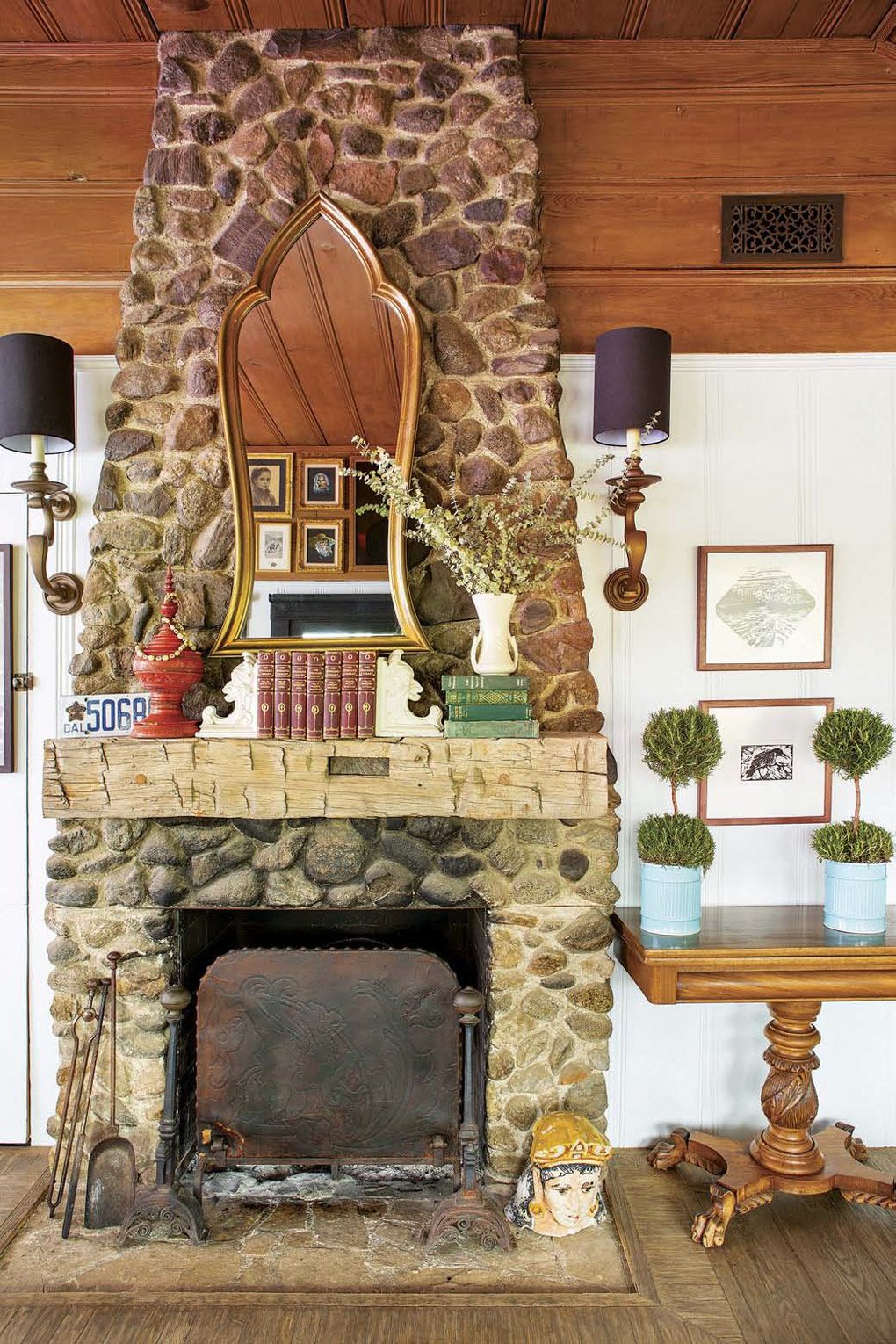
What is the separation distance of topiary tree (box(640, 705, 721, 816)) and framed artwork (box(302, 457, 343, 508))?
1.17m

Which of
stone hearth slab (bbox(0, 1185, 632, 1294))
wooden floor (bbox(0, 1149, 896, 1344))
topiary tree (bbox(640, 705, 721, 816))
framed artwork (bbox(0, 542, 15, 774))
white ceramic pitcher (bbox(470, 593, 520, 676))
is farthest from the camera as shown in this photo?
framed artwork (bbox(0, 542, 15, 774))

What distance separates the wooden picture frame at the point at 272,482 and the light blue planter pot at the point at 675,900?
1.54 metres

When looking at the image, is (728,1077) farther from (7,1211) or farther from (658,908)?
(7,1211)

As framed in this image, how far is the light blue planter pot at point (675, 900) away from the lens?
2.43 meters

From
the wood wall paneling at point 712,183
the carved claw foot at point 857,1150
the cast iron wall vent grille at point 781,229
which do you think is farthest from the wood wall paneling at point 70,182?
the carved claw foot at point 857,1150

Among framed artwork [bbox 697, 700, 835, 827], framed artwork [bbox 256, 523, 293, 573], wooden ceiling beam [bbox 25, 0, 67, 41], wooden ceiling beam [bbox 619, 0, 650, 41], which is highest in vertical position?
wooden ceiling beam [bbox 619, 0, 650, 41]

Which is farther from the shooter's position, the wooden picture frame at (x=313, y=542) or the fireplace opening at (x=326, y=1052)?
the wooden picture frame at (x=313, y=542)

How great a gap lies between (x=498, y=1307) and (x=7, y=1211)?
4.63 feet

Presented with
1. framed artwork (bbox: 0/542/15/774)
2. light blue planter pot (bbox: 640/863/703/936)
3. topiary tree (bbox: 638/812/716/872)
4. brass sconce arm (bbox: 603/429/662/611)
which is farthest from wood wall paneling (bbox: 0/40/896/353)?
light blue planter pot (bbox: 640/863/703/936)

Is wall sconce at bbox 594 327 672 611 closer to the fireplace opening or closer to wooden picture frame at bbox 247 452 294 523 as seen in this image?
wooden picture frame at bbox 247 452 294 523

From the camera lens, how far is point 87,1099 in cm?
237

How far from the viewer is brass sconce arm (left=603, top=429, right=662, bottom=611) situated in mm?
2578

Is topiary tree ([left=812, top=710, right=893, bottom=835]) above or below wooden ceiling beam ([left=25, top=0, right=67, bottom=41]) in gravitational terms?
below

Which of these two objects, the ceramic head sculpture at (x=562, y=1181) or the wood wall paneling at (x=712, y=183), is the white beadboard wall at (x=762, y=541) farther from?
the ceramic head sculpture at (x=562, y=1181)
